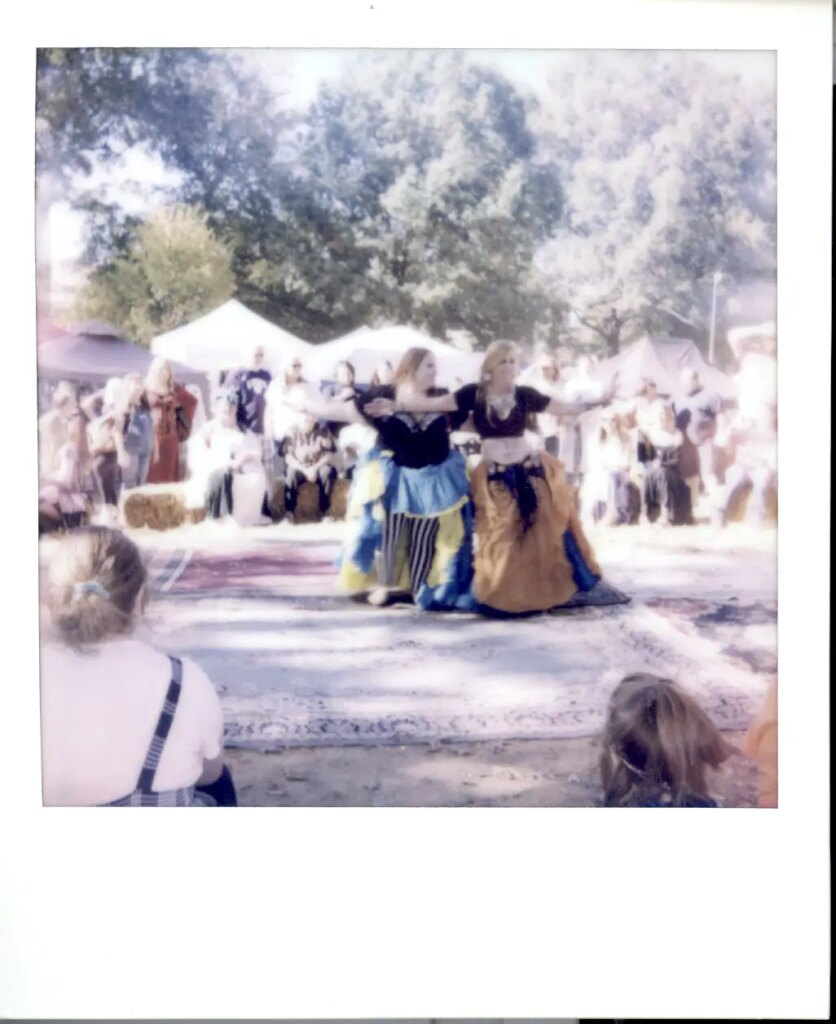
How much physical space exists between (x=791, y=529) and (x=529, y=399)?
2.81ft

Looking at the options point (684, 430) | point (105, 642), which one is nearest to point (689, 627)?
point (684, 430)

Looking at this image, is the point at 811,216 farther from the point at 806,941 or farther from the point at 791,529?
the point at 806,941

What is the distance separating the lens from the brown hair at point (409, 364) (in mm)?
3383

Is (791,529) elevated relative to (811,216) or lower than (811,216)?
lower

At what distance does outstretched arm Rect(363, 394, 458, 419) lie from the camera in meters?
3.40

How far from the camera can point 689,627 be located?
342 cm

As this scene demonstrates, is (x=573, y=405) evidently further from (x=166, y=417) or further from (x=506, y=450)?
(x=166, y=417)

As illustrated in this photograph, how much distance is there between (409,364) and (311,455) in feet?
1.28

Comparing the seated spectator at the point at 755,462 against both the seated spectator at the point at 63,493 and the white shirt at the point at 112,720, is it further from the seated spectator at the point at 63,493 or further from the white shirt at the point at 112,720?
the seated spectator at the point at 63,493

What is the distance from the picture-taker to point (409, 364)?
3.39m

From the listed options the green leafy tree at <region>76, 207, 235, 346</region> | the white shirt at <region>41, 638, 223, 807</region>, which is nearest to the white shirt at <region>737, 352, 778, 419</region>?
the green leafy tree at <region>76, 207, 235, 346</region>

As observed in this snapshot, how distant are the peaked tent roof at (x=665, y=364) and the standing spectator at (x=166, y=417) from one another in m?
1.22

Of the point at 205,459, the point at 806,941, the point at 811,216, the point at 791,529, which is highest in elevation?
the point at 811,216

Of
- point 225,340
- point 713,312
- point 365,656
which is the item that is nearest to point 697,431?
point 713,312
